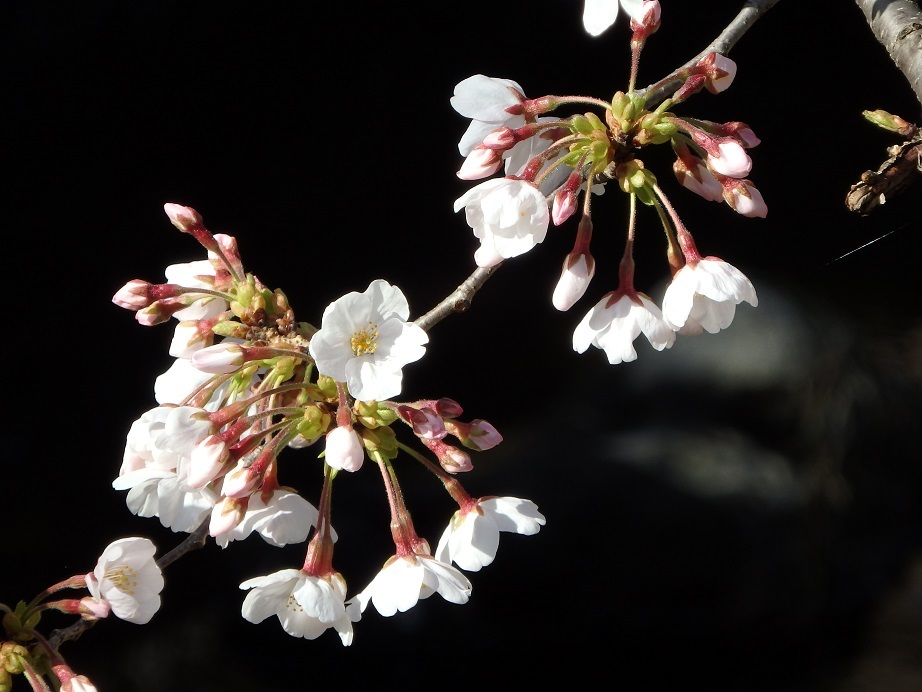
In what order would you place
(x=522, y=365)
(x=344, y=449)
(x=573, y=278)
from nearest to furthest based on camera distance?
(x=344, y=449), (x=573, y=278), (x=522, y=365)

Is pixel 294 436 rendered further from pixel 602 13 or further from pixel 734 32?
pixel 734 32

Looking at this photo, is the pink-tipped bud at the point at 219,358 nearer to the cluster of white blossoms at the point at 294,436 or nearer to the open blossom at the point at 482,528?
the cluster of white blossoms at the point at 294,436

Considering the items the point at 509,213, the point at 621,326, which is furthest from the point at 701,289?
the point at 509,213

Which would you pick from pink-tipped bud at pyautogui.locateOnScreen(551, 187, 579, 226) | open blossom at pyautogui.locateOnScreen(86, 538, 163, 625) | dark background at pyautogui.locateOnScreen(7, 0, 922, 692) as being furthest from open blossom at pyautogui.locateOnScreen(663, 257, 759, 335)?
dark background at pyautogui.locateOnScreen(7, 0, 922, 692)

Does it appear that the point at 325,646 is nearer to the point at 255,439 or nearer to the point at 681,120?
the point at 255,439

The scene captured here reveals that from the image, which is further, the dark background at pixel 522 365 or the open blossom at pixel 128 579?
the dark background at pixel 522 365

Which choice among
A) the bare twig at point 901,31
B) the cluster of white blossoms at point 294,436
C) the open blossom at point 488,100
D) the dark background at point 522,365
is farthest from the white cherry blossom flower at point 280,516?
the dark background at point 522,365
